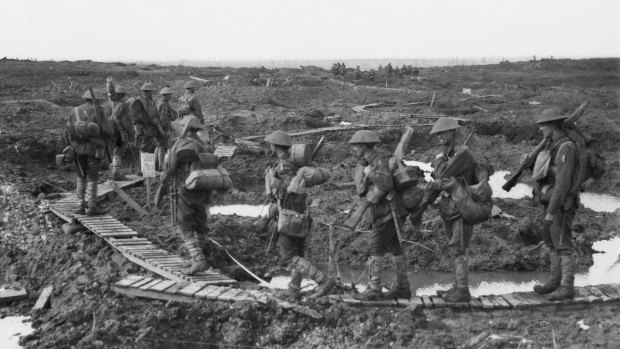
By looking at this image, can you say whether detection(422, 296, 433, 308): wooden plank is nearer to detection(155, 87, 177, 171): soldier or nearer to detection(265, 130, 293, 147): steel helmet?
detection(265, 130, 293, 147): steel helmet

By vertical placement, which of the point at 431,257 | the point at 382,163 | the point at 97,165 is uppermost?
the point at 382,163

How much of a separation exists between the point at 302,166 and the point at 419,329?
7.32 feet

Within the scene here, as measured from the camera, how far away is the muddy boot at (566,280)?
22.6 ft

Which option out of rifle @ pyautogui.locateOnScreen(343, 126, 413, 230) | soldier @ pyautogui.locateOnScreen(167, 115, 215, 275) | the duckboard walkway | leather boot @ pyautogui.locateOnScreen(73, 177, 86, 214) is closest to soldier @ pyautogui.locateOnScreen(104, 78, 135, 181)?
leather boot @ pyautogui.locateOnScreen(73, 177, 86, 214)

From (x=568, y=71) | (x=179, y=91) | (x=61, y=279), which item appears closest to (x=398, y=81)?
(x=179, y=91)

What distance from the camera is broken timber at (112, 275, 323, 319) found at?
22.6 ft

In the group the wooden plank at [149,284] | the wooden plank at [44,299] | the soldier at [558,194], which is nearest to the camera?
the soldier at [558,194]

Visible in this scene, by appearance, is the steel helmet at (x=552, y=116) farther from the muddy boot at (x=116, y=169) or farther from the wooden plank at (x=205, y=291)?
the muddy boot at (x=116, y=169)

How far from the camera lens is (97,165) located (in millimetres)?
9719

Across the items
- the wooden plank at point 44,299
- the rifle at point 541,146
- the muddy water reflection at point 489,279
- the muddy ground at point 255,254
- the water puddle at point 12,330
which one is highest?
the rifle at point 541,146

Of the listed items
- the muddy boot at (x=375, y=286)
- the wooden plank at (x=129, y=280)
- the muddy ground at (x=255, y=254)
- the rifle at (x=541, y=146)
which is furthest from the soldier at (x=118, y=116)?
the rifle at (x=541, y=146)

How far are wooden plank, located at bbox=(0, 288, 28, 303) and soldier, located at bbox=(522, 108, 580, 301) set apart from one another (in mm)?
6580

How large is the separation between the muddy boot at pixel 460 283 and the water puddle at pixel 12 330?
4886 millimetres

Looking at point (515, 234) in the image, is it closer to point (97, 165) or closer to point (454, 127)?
point (454, 127)
